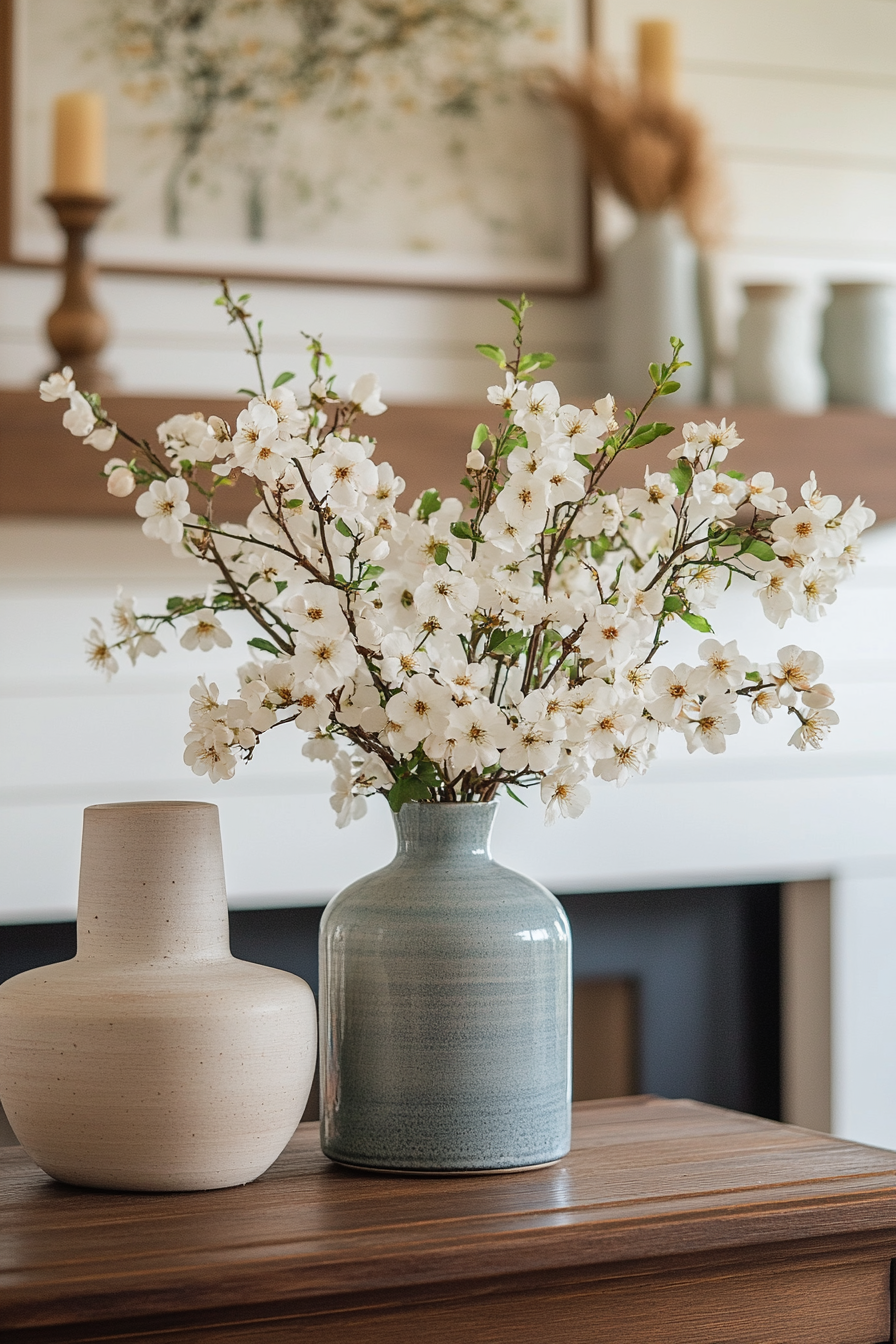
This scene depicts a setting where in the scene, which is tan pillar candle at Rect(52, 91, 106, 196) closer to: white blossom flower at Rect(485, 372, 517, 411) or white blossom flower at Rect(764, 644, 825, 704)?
white blossom flower at Rect(485, 372, 517, 411)

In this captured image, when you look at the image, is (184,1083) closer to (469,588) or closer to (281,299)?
(469,588)

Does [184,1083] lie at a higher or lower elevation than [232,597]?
lower

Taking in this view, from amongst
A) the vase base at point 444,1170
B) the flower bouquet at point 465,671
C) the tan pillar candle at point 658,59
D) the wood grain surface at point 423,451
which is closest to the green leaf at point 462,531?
the flower bouquet at point 465,671

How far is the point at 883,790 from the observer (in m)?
2.15

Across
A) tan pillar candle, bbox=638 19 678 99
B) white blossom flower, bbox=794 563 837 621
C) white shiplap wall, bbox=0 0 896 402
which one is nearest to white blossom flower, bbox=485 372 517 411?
white blossom flower, bbox=794 563 837 621

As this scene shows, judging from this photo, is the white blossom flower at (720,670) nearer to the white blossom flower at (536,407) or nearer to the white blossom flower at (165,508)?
the white blossom flower at (536,407)

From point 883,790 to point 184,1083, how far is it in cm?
140

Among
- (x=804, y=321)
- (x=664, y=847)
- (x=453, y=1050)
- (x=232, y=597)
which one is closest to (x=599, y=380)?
(x=804, y=321)

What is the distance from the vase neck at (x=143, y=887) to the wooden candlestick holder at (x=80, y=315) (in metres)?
0.83

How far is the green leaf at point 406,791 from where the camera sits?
1.02 meters

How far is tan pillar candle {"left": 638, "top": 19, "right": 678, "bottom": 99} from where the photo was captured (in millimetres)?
1941

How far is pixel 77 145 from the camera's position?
5.64 ft

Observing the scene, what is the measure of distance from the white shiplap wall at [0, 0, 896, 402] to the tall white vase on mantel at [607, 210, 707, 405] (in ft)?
0.26

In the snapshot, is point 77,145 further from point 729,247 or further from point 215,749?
point 215,749
